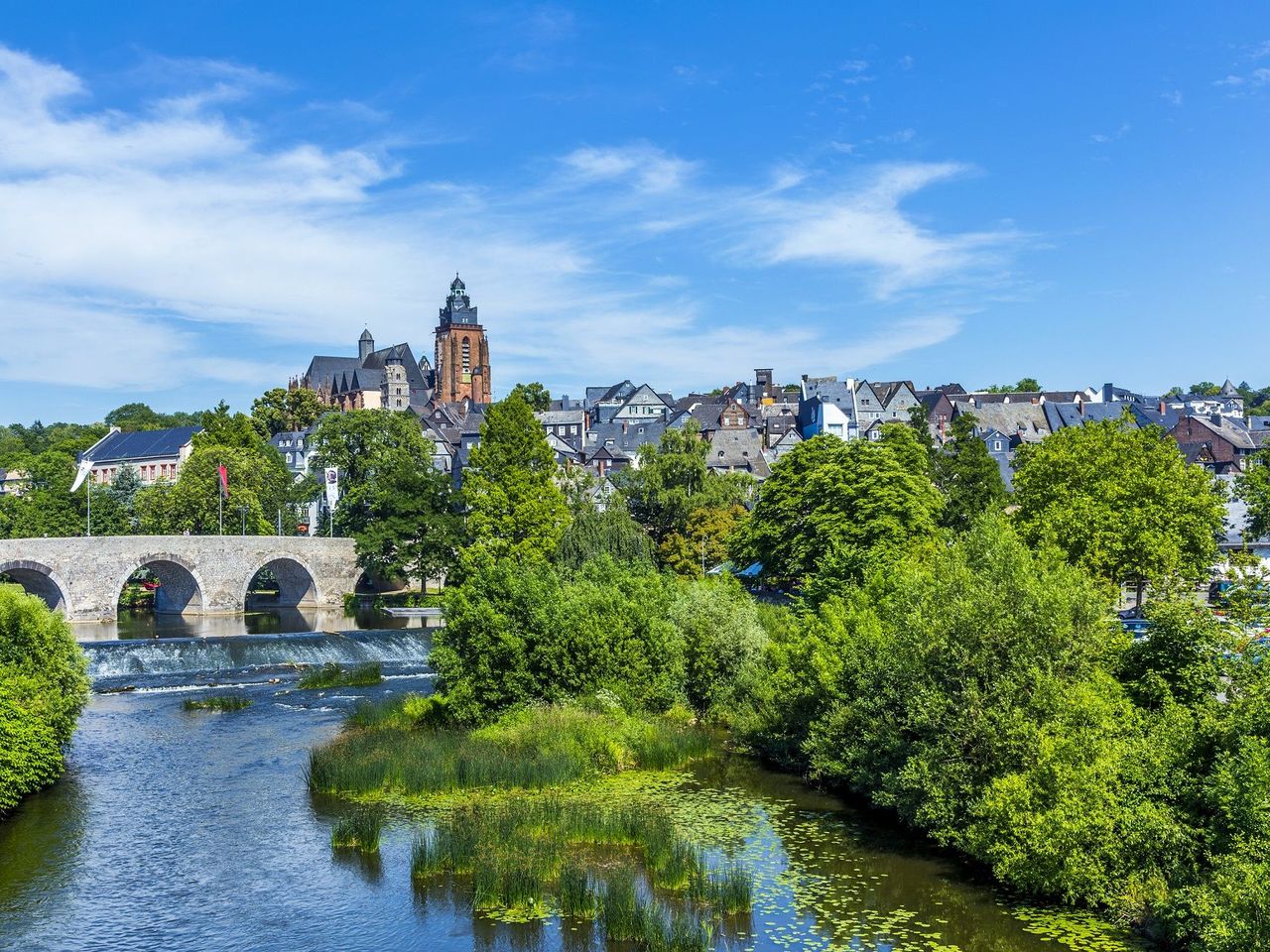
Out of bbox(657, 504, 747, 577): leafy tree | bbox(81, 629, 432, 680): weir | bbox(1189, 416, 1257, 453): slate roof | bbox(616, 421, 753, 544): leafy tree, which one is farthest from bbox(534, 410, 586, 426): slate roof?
bbox(81, 629, 432, 680): weir

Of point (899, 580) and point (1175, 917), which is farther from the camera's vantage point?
point (899, 580)

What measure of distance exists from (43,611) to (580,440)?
327 feet

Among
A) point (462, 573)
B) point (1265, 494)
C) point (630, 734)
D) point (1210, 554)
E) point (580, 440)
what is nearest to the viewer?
point (630, 734)

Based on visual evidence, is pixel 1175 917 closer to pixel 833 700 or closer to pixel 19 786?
pixel 833 700

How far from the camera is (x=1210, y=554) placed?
43969 millimetres

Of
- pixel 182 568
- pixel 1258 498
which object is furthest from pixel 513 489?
pixel 1258 498

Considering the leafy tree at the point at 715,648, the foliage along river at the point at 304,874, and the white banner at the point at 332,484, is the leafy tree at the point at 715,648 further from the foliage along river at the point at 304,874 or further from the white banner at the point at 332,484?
the white banner at the point at 332,484

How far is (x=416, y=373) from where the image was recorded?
18200cm

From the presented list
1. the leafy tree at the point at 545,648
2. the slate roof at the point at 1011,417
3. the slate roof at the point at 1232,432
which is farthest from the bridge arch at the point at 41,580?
the slate roof at the point at 1232,432

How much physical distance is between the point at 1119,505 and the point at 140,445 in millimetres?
113641

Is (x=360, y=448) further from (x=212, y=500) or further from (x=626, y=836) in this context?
(x=626, y=836)

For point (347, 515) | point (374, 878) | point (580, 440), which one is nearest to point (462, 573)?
point (347, 515)

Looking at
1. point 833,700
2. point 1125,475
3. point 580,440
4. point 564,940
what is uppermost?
point 580,440

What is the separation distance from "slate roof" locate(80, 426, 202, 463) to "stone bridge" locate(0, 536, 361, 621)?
177 feet
